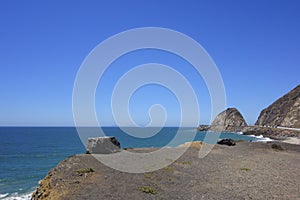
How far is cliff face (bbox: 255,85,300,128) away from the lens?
135 meters

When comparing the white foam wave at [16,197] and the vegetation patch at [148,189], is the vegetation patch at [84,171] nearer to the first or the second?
the vegetation patch at [148,189]

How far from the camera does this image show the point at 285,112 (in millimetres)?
158125

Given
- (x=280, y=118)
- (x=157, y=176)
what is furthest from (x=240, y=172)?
(x=280, y=118)

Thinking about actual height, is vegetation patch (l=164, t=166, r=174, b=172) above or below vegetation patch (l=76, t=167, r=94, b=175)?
below

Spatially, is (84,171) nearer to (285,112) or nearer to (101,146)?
(101,146)

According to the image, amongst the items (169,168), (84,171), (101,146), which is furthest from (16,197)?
(169,168)

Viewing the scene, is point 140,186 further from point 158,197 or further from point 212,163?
point 212,163

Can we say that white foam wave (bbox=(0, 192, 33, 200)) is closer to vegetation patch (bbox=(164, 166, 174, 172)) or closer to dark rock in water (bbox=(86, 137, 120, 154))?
dark rock in water (bbox=(86, 137, 120, 154))

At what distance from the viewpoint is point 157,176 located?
18.8 metres

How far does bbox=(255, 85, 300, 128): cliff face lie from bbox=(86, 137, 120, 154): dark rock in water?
402 feet

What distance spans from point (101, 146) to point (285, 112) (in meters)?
155

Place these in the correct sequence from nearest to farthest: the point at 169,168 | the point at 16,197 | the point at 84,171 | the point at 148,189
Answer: the point at 148,189
the point at 84,171
the point at 169,168
the point at 16,197

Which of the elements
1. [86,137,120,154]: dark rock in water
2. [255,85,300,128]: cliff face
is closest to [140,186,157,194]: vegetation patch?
[86,137,120,154]: dark rock in water

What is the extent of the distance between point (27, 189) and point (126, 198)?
63.1ft
